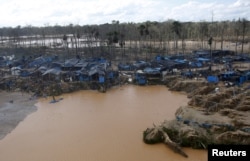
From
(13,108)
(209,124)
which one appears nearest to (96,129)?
(209,124)

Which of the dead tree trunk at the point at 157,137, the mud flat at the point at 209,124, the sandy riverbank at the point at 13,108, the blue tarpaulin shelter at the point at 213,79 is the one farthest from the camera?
the blue tarpaulin shelter at the point at 213,79

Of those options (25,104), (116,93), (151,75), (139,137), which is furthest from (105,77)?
(139,137)

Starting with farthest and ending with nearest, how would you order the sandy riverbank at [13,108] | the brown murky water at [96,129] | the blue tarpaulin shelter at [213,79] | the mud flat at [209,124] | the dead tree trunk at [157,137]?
the blue tarpaulin shelter at [213,79] < the sandy riverbank at [13,108] < the dead tree trunk at [157,137] < the brown murky water at [96,129] < the mud flat at [209,124]

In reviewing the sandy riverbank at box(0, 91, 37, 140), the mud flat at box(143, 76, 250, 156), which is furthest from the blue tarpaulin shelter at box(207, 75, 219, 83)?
the sandy riverbank at box(0, 91, 37, 140)

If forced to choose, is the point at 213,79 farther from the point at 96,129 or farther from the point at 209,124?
the point at 96,129

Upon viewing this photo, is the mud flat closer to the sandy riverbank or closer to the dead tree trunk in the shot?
the dead tree trunk

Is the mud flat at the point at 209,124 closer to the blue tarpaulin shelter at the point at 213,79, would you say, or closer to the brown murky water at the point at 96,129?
the brown murky water at the point at 96,129

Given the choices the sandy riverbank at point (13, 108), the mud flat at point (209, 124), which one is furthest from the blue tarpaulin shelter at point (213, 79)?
the sandy riverbank at point (13, 108)
